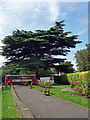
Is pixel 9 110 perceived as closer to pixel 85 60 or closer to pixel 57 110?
pixel 57 110

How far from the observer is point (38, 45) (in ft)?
102

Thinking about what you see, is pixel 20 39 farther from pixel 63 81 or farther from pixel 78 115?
pixel 78 115

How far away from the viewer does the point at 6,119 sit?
16.1 ft

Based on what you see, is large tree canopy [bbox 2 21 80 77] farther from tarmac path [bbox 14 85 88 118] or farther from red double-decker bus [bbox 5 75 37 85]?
tarmac path [bbox 14 85 88 118]

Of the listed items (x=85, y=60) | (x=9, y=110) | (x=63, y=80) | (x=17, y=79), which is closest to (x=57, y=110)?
(x=9, y=110)

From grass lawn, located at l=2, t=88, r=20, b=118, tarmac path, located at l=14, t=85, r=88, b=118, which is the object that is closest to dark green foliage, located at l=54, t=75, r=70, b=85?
tarmac path, located at l=14, t=85, r=88, b=118

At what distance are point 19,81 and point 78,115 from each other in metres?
25.2

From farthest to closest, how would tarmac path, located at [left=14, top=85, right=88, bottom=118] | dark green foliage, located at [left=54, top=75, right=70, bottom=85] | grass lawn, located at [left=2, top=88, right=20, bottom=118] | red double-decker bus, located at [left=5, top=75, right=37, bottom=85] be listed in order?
red double-decker bus, located at [left=5, top=75, right=37, bottom=85]
dark green foliage, located at [left=54, top=75, right=70, bottom=85]
tarmac path, located at [left=14, top=85, right=88, bottom=118]
grass lawn, located at [left=2, top=88, right=20, bottom=118]

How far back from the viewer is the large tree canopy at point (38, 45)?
29.0 meters

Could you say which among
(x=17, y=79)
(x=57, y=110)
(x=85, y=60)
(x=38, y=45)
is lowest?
(x=17, y=79)

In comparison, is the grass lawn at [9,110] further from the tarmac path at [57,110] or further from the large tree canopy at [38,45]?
the large tree canopy at [38,45]

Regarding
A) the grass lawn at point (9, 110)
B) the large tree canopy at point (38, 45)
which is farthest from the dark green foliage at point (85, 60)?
the grass lawn at point (9, 110)

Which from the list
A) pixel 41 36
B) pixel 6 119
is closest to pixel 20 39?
pixel 41 36

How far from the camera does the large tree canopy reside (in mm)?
29034
